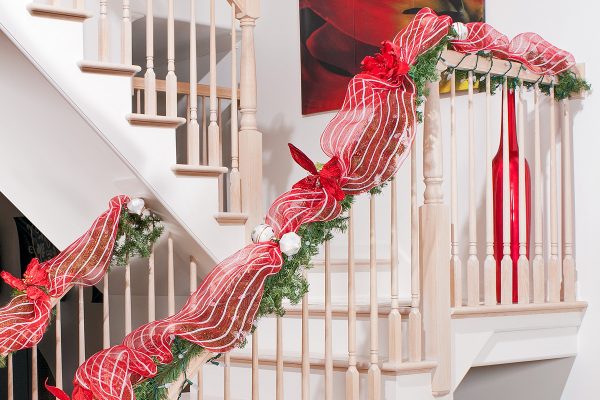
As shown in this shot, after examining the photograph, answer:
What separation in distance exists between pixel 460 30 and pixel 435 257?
0.68 meters

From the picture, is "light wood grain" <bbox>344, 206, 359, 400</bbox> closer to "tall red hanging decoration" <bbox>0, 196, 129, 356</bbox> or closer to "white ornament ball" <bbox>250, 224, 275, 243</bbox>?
"white ornament ball" <bbox>250, 224, 275, 243</bbox>

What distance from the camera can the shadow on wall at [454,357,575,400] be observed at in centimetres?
344

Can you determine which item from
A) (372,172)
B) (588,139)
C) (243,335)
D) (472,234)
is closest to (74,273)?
(243,335)

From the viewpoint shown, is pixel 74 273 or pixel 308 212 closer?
pixel 308 212

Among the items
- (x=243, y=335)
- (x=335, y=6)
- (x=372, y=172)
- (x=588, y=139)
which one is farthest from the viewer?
(x=335, y=6)

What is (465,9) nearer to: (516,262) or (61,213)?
(516,262)

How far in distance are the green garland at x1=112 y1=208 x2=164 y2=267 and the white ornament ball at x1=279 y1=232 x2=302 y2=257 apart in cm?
89

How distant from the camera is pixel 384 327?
9.37ft

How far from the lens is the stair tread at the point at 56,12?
2.74 m

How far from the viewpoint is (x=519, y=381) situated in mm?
3537

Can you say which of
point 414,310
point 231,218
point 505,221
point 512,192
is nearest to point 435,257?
point 414,310

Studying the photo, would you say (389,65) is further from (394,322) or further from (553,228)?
(553,228)

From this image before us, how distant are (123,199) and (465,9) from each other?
1729 millimetres

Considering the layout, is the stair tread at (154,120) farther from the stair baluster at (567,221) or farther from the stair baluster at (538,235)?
the stair baluster at (567,221)
